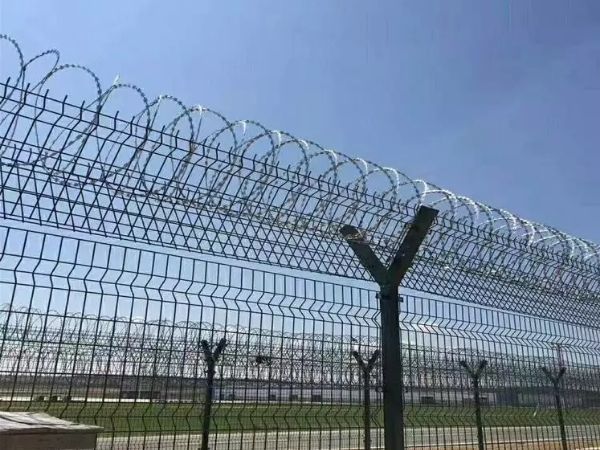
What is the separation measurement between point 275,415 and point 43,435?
274 centimetres

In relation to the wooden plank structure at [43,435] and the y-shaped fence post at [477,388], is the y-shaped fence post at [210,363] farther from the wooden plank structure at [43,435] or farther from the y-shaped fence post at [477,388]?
the y-shaped fence post at [477,388]

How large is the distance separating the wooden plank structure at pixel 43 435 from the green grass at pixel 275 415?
3.01 ft

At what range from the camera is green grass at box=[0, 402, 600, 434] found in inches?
221

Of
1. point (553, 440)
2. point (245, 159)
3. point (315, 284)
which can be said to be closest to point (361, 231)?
point (315, 284)

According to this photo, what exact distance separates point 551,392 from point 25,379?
7159 millimetres

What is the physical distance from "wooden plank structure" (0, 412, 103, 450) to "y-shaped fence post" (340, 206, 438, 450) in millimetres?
3246

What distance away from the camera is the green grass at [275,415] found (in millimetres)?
5602

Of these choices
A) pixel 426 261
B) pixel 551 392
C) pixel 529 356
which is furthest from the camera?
pixel 551 392

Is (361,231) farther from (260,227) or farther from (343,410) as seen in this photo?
(343,410)

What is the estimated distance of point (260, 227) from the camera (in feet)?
20.3

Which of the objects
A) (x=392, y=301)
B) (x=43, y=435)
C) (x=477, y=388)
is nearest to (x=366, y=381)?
(x=392, y=301)

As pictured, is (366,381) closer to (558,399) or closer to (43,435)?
(43,435)

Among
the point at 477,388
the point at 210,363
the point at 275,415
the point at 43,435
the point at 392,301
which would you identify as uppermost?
the point at 392,301

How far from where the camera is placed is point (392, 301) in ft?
22.1
